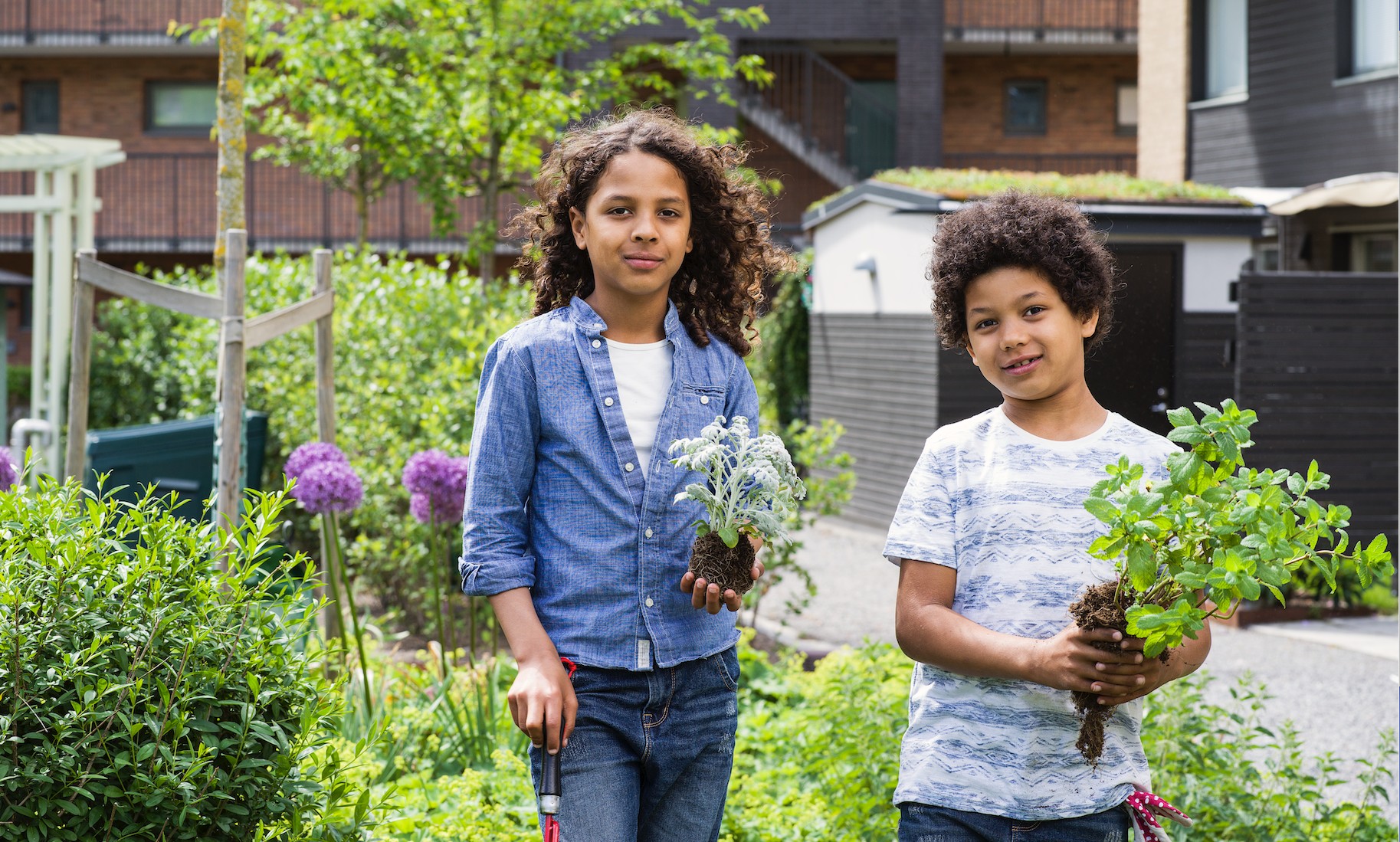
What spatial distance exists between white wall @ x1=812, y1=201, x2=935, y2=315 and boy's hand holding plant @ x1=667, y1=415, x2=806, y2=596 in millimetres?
8334

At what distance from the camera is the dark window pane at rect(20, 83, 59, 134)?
22469 millimetres

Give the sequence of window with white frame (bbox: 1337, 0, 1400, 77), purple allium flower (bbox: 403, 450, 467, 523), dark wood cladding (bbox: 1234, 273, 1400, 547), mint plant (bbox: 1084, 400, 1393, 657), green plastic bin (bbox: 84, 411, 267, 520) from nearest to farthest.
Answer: mint plant (bbox: 1084, 400, 1393, 657) < purple allium flower (bbox: 403, 450, 467, 523) < green plastic bin (bbox: 84, 411, 267, 520) < dark wood cladding (bbox: 1234, 273, 1400, 547) < window with white frame (bbox: 1337, 0, 1400, 77)

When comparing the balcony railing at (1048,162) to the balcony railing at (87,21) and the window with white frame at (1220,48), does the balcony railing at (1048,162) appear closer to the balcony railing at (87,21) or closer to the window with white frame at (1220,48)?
the window with white frame at (1220,48)

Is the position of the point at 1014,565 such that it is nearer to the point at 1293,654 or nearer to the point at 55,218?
the point at 1293,654

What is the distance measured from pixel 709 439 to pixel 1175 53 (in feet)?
47.2

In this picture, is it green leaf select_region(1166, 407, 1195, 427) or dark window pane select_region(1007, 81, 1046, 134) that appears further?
dark window pane select_region(1007, 81, 1046, 134)

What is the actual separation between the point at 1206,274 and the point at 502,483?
967cm

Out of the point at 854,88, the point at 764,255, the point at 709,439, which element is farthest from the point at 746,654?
the point at 854,88

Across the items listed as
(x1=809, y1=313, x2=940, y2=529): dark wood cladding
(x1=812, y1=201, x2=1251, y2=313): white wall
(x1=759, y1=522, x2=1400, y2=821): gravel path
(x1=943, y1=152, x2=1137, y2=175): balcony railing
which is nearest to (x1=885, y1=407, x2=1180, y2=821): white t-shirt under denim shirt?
(x1=759, y1=522, x2=1400, y2=821): gravel path

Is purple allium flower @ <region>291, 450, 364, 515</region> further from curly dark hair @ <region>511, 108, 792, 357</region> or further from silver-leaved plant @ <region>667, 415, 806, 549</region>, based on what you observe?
silver-leaved plant @ <region>667, 415, 806, 549</region>

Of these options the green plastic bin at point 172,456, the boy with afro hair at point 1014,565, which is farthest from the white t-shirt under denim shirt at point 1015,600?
the green plastic bin at point 172,456

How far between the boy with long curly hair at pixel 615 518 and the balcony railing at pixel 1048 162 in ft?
66.9

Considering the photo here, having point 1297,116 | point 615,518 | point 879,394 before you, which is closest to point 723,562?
point 615,518

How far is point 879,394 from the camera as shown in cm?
1227
